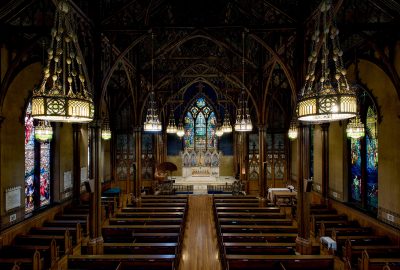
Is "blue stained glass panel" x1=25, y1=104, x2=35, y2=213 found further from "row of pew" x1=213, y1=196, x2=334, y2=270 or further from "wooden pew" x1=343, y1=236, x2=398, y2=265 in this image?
"wooden pew" x1=343, y1=236, x2=398, y2=265

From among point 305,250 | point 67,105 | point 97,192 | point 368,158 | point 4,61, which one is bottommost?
point 305,250

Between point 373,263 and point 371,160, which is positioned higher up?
point 371,160

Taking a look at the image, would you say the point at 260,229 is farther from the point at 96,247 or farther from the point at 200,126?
the point at 200,126

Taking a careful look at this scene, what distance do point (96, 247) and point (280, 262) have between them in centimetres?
579

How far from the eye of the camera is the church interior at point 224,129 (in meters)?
7.57

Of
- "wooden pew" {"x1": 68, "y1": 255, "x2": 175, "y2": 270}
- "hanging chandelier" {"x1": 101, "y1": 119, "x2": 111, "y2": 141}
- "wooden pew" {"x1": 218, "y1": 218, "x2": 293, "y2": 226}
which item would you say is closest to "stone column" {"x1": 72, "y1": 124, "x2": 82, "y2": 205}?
"hanging chandelier" {"x1": 101, "y1": 119, "x2": 111, "y2": 141}

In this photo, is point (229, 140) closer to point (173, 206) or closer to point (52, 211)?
point (173, 206)

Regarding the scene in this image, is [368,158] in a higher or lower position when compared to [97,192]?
higher

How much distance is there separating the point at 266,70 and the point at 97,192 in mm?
10774

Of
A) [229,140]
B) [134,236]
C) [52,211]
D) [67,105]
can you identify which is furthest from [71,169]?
[229,140]

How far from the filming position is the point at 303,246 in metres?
9.72

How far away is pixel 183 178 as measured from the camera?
2792cm

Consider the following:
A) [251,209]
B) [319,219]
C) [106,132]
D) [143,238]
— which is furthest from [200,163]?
[143,238]

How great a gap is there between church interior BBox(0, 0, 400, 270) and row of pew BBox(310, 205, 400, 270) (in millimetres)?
56
